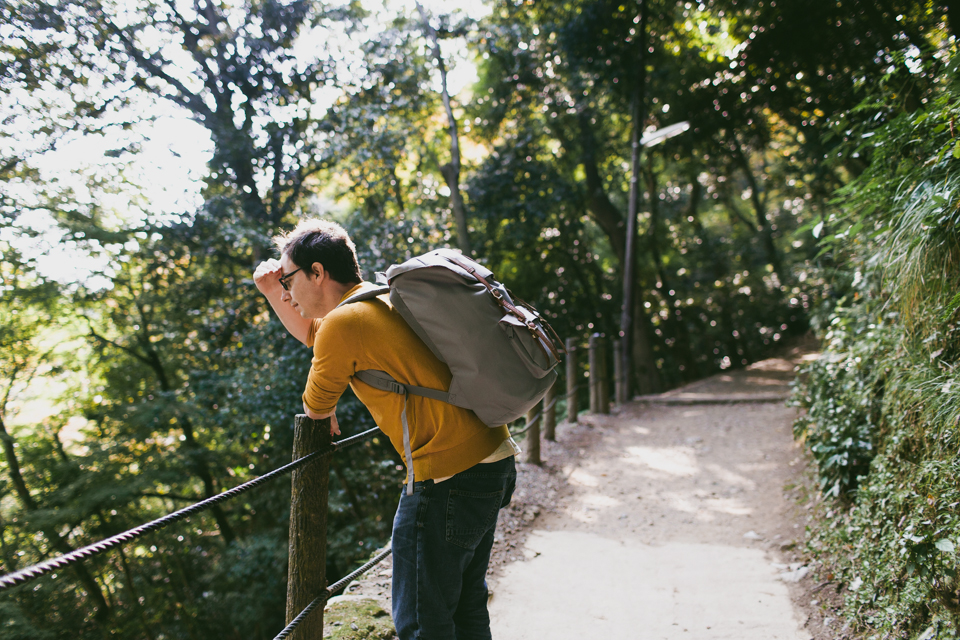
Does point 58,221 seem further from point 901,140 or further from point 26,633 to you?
point 901,140

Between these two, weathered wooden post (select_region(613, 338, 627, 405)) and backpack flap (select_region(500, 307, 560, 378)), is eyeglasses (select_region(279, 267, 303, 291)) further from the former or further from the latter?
weathered wooden post (select_region(613, 338, 627, 405))

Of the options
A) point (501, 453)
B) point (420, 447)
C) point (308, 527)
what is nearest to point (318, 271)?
point (420, 447)

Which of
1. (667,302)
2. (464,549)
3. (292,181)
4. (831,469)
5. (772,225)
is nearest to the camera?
(464,549)

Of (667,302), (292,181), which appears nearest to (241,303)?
(292,181)

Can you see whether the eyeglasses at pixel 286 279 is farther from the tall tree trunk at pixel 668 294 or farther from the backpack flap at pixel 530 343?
the tall tree trunk at pixel 668 294

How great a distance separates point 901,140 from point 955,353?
115 cm

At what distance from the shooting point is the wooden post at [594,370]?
757 centimetres

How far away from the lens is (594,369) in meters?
7.71

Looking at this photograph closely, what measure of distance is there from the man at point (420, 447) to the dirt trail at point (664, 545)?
1.37 metres

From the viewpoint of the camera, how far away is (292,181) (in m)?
8.99

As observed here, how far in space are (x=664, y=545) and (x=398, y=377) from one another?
3.13m

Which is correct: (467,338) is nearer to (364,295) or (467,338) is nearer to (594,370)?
(364,295)

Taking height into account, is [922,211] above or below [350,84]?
below

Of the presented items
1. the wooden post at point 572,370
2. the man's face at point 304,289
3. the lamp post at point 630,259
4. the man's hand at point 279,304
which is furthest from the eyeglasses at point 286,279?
the lamp post at point 630,259
